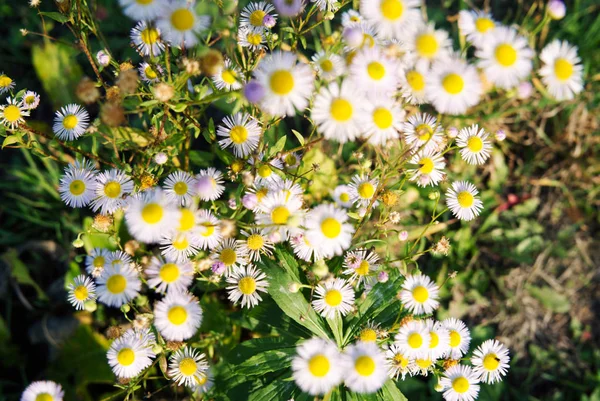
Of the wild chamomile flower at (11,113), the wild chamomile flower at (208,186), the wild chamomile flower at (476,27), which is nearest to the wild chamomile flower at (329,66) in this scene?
the wild chamomile flower at (476,27)

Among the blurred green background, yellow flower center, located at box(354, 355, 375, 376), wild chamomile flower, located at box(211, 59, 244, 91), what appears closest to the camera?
yellow flower center, located at box(354, 355, 375, 376)

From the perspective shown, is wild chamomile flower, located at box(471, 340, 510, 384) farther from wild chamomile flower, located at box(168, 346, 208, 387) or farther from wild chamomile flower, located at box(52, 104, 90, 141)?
wild chamomile flower, located at box(52, 104, 90, 141)

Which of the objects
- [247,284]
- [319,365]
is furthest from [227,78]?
[319,365]

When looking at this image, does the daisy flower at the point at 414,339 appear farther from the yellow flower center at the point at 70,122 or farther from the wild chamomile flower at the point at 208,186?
the yellow flower center at the point at 70,122

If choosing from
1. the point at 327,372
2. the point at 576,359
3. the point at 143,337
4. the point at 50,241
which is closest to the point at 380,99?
the point at 327,372

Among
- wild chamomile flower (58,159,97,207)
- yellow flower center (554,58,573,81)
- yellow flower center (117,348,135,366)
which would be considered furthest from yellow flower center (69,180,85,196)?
yellow flower center (554,58,573,81)

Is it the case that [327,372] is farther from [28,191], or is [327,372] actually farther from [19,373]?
[28,191]
